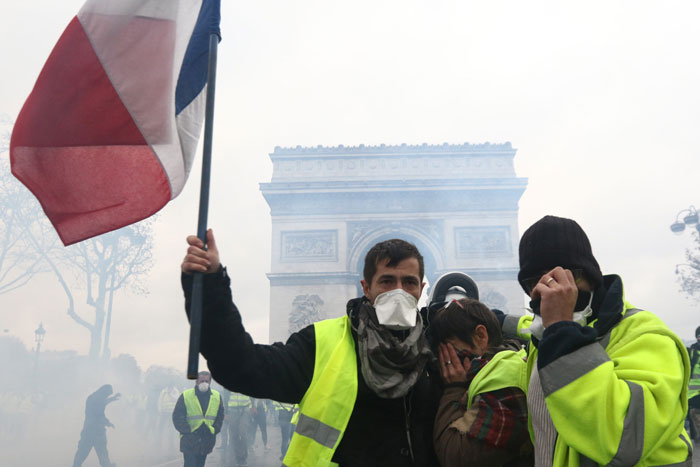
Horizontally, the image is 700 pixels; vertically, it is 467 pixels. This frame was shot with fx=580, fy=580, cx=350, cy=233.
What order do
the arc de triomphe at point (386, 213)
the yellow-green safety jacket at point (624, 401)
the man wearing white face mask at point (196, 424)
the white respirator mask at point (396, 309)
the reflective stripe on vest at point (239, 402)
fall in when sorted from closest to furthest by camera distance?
the yellow-green safety jacket at point (624, 401)
the white respirator mask at point (396, 309)
the man wearing white face mask at point (196, 424)
the reflective stripe on vest at point (239, 402)
the arc de triomphe at point (386, 213)

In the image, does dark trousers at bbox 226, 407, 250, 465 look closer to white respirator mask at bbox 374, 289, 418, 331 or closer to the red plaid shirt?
white respirator mask at bbox 374, 289, 418, 331

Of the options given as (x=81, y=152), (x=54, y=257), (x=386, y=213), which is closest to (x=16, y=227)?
(x=54, y=257)

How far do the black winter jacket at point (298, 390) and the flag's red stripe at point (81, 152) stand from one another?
0.70 m

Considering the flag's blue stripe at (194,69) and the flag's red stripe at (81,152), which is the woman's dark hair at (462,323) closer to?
the flag's red stripe at (81,152)

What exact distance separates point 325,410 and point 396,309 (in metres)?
0.37

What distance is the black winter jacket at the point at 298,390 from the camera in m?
1.62

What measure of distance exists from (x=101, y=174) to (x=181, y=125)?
1.14 feet

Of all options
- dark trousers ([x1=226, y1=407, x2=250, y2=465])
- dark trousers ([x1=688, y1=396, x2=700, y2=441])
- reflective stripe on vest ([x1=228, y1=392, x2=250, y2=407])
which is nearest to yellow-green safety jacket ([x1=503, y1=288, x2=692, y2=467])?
dark trousers ([x1=688, y1=396, x2=700, y2=441])

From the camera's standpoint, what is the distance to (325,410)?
1.64 meters

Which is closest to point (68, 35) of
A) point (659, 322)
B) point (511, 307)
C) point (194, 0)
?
point (194, 0)

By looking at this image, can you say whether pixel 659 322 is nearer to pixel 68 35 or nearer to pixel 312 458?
pixel 312 458

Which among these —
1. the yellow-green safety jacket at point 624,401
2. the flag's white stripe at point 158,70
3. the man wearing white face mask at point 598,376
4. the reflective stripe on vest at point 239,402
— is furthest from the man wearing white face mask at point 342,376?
the reflective stripe on vest at point 239,402

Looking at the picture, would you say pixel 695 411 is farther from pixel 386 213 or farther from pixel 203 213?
pixel 386 213

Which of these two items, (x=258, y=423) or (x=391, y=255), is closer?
(x=391, y=255)
